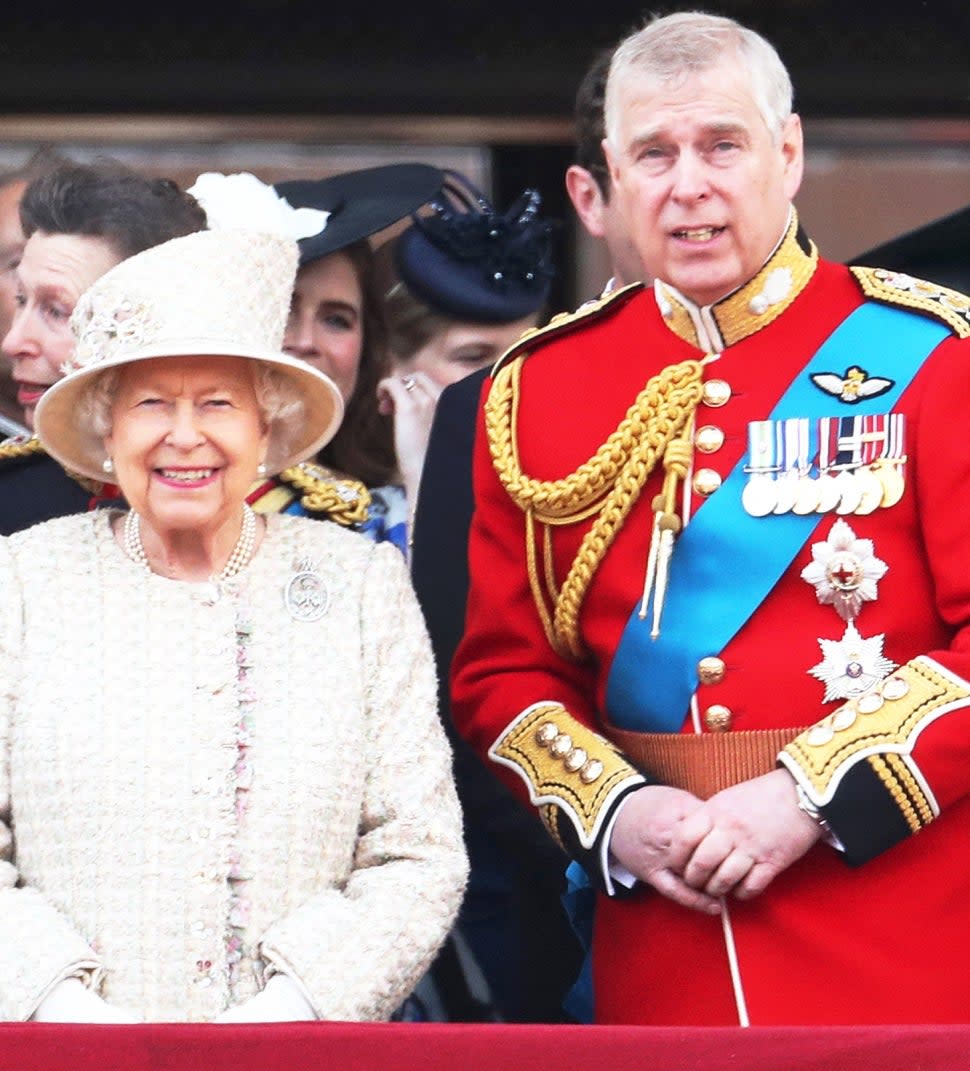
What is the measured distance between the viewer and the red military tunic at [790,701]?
110 inches

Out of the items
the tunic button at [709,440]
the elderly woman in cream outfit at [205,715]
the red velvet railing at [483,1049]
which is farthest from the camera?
the tunic button at [709,440]

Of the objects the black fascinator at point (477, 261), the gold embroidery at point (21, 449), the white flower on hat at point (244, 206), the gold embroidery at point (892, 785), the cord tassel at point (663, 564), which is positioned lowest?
the gold embroidery at point (892, 785)

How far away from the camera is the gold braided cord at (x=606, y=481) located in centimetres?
302

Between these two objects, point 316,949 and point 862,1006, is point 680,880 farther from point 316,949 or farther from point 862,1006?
point 316,949

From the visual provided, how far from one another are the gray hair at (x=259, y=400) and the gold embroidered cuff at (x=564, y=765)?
463mm

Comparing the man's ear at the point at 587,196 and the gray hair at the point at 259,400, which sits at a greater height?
the man's ear at the point at 587,196

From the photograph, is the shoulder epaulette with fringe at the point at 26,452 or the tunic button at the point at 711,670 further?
the shoulder epaulette with fringe at the point at 26,452

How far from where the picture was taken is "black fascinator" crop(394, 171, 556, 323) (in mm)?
3932

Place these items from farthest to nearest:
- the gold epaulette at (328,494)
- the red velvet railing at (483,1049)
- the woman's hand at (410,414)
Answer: the woman's hand at (410,414) < the gold epaulette at (328,494) < the red velvet railing at (483,1049)

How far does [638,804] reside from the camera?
2.88 meters

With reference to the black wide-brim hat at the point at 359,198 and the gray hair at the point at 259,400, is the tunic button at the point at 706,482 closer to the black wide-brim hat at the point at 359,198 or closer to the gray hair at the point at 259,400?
the gray hair at the point at 259,400

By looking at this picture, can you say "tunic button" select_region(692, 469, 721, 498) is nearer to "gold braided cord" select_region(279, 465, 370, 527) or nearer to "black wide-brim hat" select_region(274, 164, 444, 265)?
"gold braided cord" select_region(279, 465, 370, 527)

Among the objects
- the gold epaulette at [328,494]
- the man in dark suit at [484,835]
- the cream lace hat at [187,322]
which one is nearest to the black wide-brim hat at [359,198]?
the man in dark suit at [484,835]

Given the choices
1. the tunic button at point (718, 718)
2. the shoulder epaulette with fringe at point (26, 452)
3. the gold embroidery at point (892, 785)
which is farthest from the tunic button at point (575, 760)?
the shoulder epaulette with fringe at point (26, 452)
